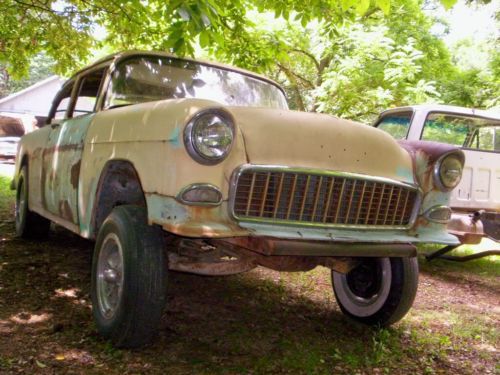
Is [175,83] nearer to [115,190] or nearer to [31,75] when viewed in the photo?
[115,190]

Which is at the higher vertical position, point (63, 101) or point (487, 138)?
point (487, 138)

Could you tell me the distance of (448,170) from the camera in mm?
Result: 3162

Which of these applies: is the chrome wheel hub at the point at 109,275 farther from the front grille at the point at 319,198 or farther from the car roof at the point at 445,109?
the car roof at the point at 445,109

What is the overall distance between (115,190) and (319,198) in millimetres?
1472

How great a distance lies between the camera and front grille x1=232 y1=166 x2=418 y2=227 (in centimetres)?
260

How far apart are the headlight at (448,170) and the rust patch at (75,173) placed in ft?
8.37

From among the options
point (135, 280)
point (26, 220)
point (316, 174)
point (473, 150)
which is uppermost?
point (473, 150)

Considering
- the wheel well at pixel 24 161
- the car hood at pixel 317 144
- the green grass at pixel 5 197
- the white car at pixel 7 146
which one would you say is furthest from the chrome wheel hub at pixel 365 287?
the white car at pixel 7 146

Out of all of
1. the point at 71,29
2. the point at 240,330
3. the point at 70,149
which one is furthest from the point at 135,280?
the point at 71,29

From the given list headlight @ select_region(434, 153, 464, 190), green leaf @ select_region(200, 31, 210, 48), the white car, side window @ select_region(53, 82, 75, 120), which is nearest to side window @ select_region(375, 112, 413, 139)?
headlight @ select_region(434, 153, 464, 190)

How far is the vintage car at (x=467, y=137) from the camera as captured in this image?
6.05 metres

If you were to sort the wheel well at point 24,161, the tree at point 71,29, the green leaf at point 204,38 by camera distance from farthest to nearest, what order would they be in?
1. the tree at point 71,29
2. the wheel well at point 24,161
3. the green leaf at point 204,38

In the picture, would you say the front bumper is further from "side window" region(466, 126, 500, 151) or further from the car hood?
"side window" region(466, 126, 500, 151)

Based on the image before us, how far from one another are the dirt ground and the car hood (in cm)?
120
